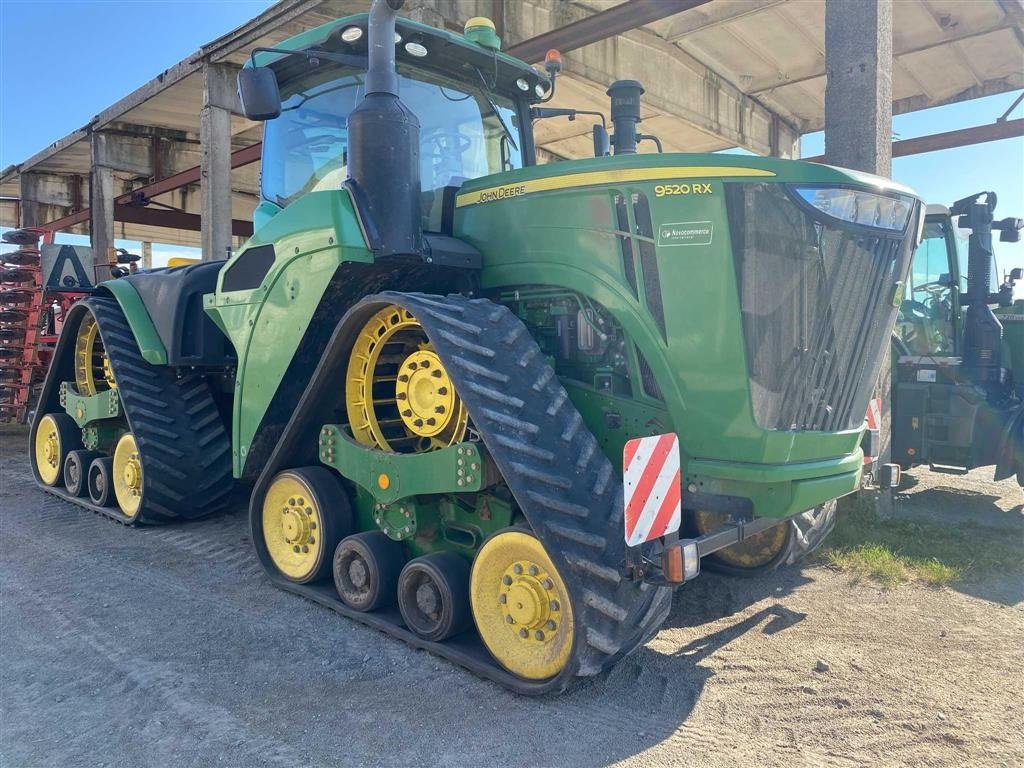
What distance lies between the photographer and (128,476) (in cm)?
596

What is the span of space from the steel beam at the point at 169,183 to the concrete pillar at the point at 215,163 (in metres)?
0.65

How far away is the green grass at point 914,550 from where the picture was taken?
4.78 m

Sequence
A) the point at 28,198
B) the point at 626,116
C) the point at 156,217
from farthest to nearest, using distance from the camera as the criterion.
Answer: the point at 156,217, the point at 28,198, the point at 626,116

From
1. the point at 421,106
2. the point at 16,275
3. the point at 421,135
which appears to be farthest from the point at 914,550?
the point at 16,275

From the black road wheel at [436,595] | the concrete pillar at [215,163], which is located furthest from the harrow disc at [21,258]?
the black road wheel at [436,595]

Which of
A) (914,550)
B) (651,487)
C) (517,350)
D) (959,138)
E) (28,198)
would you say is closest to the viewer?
(651,487)

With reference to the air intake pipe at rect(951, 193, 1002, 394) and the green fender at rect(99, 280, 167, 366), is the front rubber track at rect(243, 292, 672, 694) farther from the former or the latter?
the air intake pipe at rect(951, 193, 1002, 394)

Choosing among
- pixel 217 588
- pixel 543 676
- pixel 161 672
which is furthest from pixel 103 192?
pixel 543 676

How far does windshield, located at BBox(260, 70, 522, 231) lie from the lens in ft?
14.5

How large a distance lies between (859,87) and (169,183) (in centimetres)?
1465

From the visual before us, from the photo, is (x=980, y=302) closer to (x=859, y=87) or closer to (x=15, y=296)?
(x=859, y=87)

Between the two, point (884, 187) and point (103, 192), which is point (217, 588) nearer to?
point (884, 187)

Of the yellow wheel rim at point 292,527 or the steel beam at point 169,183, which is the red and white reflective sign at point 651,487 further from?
the steel beam at point 169,183

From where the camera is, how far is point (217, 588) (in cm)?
450
